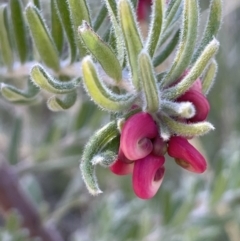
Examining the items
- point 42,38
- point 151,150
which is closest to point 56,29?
point 42,38

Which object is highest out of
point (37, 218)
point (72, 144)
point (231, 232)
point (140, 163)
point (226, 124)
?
point (140, 163)

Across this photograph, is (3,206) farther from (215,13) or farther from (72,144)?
(215,13)

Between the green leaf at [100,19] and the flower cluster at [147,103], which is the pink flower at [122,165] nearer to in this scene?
the flower cluster at [147,103]

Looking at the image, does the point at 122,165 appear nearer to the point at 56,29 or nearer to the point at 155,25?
the point at 155,25

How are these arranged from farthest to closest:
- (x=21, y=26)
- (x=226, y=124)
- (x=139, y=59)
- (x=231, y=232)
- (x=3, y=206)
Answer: (x=226, y=124)
(x=231, y=232)
(x=3, y=206)
(x=21, y=26)
(x=139, y=59)

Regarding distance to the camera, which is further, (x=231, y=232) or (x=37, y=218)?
(x=231, y=232)

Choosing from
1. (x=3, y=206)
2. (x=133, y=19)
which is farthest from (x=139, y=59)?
(x=3, y=206)

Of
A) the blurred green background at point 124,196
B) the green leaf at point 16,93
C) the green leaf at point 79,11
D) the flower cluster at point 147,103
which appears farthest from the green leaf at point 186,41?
the blurred green background at point 124,196

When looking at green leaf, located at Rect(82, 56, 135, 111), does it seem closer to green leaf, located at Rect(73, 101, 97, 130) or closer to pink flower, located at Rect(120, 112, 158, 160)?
pink flower, located at Rect(120, 112, 158, 160)

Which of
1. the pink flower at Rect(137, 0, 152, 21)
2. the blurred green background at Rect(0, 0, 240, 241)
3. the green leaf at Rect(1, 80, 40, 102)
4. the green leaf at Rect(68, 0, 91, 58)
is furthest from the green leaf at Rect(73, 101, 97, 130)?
the green leaf at Rect(68, 0, 91, 58)
